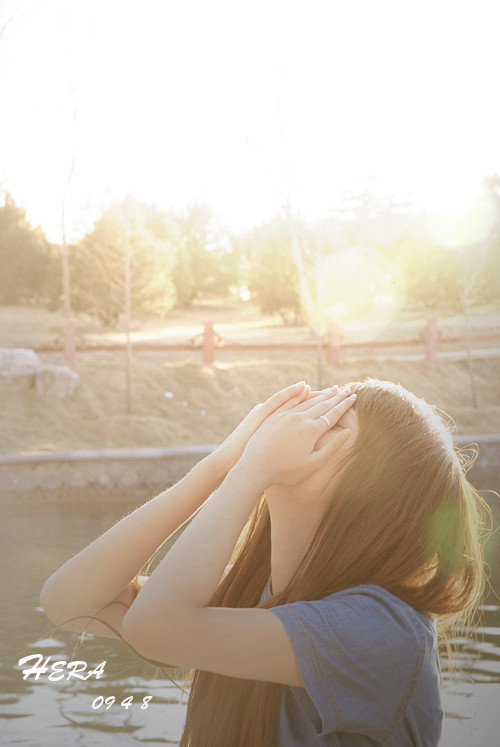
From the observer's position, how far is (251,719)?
47.1 inches

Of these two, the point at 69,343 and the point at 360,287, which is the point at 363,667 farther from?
the point at 360,287

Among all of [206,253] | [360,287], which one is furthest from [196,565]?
[206,253]

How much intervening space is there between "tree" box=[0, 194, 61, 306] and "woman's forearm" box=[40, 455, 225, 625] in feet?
93.4

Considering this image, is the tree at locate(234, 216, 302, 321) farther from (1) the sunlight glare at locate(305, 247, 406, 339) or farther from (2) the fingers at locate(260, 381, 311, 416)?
(2) the fingers at locate(260, 381, 311, 416)

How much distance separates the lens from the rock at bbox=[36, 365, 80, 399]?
13.2m

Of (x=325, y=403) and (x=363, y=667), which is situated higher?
(x=325, y=403)

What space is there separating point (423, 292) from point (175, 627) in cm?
2734

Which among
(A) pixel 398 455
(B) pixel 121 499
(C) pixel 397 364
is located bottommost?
(B) pixel 121 499

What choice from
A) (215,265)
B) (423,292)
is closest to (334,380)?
(423,292)

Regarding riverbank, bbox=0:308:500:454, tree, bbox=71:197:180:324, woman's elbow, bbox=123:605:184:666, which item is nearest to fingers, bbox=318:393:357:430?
woman's elbow, bbox=123:605:184:666

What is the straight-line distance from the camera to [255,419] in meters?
1.30

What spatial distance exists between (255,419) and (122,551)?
0.32 meters

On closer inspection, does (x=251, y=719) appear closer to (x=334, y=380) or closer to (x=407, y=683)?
(x=407, y=683)

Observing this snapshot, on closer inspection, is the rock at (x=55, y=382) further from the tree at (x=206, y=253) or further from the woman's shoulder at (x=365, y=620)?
the tree at (x=206, y=253)
